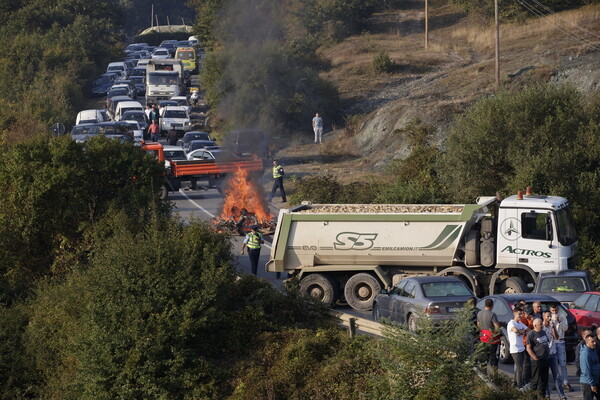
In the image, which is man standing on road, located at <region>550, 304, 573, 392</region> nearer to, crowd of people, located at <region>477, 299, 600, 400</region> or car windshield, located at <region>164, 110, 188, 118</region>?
crowd of people, located at <region>477, 299, 600, 400</region>

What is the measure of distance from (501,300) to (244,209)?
13.8 metres

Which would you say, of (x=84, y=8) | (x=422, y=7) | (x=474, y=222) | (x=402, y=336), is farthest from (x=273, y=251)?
(x=84, y=8)

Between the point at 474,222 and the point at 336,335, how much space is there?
6431mm

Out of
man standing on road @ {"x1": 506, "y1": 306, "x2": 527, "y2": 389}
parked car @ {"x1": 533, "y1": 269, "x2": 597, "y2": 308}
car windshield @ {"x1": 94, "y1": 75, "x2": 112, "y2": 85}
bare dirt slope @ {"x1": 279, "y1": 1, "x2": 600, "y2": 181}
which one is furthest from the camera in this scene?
car windshield @ {"x1": 94, "y1": 75, "x2": 112, "y2": 85}

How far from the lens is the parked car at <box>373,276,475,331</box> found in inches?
725

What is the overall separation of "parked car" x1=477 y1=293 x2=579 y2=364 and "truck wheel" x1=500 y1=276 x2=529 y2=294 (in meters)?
3.51

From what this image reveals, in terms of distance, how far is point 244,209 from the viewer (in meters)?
30.3

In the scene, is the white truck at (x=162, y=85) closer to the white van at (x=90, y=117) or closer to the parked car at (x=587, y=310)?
the white van at (x=90, y=117)

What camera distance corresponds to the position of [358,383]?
15.1 metres

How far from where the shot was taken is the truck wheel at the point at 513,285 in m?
21.3

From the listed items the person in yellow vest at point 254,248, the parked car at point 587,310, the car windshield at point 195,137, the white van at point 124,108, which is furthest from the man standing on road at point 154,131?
the parked car at point 587,310

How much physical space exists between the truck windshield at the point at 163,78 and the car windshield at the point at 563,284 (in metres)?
45.6

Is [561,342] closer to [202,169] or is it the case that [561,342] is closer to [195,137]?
[202,169]

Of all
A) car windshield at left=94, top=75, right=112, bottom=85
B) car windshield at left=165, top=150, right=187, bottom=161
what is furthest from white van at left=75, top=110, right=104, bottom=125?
car windshield at left=94, top=75, right=112, bottom=85
